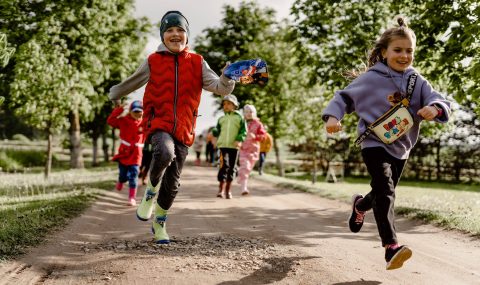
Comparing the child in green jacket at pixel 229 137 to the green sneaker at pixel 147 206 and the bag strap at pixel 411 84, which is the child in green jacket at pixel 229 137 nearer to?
the green sneaker at pixel 147 206

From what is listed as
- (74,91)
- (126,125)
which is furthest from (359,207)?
(74,91)

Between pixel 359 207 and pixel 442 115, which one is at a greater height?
pixel 442 115

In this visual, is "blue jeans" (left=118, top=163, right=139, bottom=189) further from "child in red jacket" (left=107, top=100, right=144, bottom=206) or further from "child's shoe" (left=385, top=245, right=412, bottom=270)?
"child's shoe" (left=385, top=245, right=412, bottom=270)

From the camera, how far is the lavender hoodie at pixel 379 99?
13.6 feet

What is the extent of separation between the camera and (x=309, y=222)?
6855mm

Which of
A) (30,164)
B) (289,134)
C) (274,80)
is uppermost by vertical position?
(274,80)

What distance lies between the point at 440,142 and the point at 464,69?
1108 inches

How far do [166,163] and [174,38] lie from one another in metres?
1.27

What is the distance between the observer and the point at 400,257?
3.57 m

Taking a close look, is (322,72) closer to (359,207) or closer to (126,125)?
(126,125)

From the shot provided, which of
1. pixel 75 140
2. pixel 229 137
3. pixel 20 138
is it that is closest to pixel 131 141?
pixel 229 137

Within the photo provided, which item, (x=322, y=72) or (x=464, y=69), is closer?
(x=464, y=69)

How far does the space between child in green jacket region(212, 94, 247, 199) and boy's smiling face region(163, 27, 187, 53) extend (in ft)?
17.7

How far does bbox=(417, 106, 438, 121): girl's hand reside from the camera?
379 centimetres
